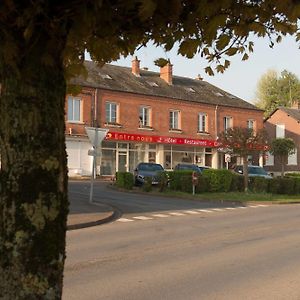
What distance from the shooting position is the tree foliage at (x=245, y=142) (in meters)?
26.8

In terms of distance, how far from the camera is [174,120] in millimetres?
43062

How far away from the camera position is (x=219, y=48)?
3377mm

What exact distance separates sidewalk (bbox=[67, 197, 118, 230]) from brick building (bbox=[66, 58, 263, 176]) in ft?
57.5

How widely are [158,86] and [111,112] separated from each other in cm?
641

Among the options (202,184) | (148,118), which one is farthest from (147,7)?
(148,118)

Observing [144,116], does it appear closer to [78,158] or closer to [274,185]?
[78,158]

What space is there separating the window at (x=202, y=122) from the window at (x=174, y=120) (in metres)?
2.35

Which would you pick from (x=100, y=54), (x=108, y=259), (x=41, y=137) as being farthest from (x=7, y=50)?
(x=108, y=259)

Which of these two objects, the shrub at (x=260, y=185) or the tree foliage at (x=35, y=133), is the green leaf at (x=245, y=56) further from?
the shrub at (x=260, y=185)

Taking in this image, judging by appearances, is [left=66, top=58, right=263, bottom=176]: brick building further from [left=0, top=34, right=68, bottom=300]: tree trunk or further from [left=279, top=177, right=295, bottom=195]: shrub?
[left=0, top=34, right=68, bottom=300]: tree trunk

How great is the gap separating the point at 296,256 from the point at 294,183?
67.4 ft

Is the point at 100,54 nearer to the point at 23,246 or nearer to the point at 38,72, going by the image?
the point at 38,72

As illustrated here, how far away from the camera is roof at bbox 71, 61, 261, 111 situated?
131 ft

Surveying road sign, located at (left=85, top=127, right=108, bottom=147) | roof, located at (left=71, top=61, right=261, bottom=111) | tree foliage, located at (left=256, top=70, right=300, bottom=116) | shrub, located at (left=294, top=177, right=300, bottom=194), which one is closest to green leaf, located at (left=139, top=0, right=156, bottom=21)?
road sign, located at (left=85, top=127, right=108, bottom=147)
